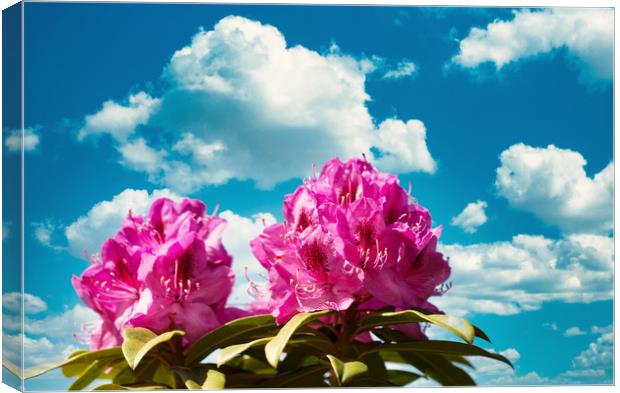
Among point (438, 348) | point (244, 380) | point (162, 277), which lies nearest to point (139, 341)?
point (162, 277)

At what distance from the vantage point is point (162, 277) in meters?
2.11

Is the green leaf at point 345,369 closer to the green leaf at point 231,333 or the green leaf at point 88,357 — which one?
the green leaf at point 231,333

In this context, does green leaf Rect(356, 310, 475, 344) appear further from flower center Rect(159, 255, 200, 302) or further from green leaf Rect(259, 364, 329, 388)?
flower center Rect(159, 255, 200, 302)

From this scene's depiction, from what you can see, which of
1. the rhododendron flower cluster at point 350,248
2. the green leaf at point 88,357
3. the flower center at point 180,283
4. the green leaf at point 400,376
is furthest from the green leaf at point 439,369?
the green leaf at point 88,357

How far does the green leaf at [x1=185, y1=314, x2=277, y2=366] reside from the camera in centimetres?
211

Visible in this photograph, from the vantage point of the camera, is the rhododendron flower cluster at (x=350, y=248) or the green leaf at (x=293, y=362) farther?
the green leaf at (x=293, y=362)

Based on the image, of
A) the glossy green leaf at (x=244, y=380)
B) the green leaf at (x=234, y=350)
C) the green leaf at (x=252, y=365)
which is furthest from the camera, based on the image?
the green leaf at (x=252, y=365)

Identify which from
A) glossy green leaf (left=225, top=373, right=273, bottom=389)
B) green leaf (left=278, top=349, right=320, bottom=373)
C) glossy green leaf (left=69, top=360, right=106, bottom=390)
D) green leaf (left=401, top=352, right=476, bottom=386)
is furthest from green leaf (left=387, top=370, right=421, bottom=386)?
glossy green leaf (left=69, top=360, right=106, bottom=390)

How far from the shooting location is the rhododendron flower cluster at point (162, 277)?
212 cm

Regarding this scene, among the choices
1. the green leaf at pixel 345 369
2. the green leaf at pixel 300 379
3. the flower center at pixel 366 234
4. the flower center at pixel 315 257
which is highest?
the flower center at pixel 366 234

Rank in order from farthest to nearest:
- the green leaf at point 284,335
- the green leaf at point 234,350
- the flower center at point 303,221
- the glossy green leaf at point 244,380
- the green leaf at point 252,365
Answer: the green leaf at point 252,365, the glossy green leaf at point 244,380, the flower center at point 303,221, the green leaf at point 234,350, the green leaf at point 284,335

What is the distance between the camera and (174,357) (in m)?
2.19

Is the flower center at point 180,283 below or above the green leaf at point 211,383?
above

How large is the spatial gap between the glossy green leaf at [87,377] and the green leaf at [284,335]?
0.56m
